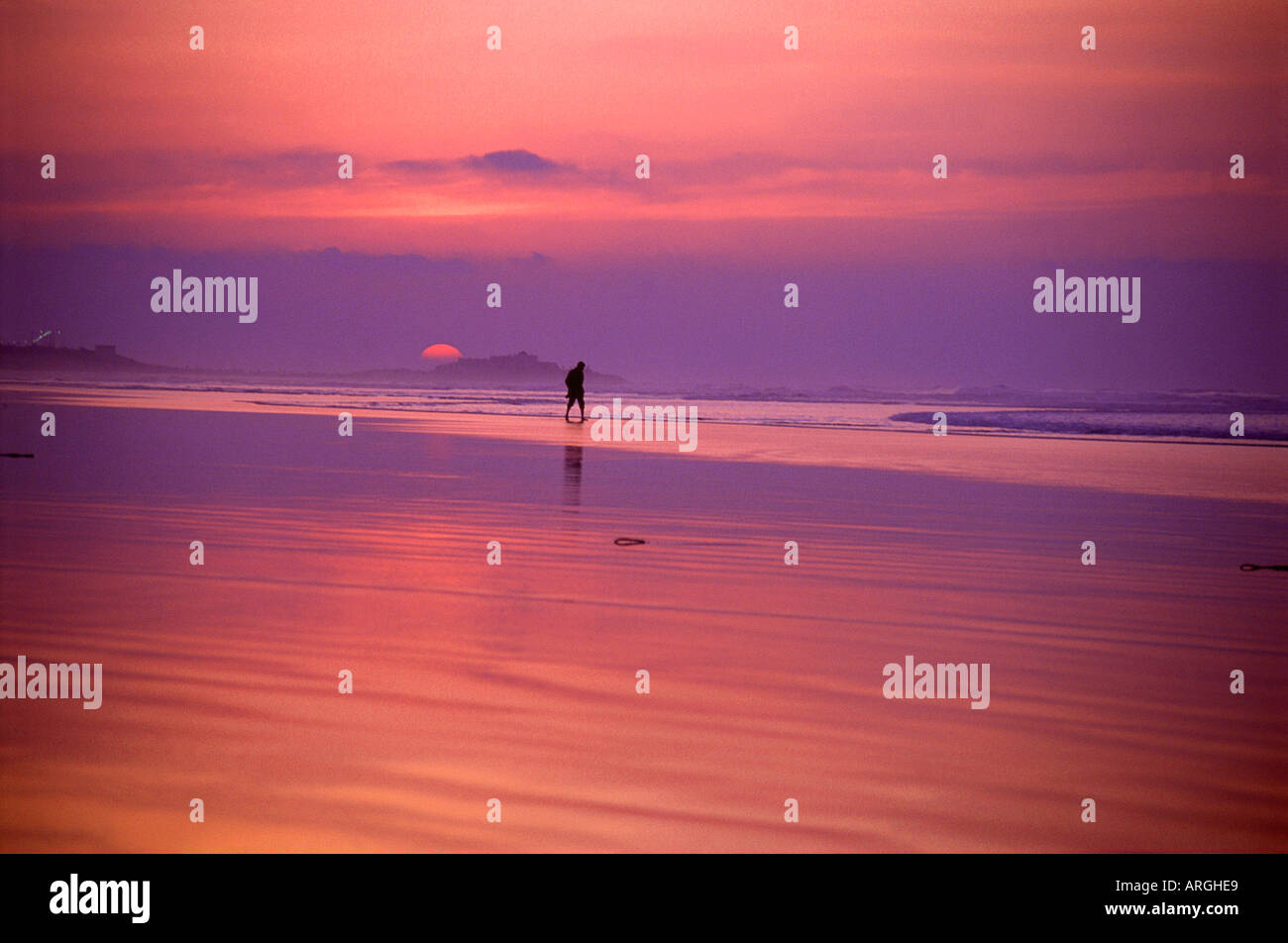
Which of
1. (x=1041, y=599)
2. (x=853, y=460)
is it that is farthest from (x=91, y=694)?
(x=853, y=460)

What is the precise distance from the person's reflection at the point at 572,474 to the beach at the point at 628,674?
0.71 m

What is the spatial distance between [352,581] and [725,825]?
5.04 m

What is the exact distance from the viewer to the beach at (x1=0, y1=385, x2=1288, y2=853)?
15.3ft

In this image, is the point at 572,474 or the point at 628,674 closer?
the point at 628,674

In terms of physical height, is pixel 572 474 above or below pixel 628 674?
above

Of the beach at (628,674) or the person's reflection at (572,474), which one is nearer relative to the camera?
the beach at (628,674)

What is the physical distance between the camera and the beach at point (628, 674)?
4.67 meters

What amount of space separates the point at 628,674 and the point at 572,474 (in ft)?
38.4

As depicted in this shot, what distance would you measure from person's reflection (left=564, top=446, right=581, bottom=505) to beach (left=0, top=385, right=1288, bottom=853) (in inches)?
27.8

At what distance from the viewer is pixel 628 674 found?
21.4 feet

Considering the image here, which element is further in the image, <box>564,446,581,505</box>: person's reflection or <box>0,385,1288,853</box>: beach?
<box>564,446,581,505</box>: person's reflection

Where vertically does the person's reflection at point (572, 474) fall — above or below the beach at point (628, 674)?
above

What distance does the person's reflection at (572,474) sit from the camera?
1480 centimetres
